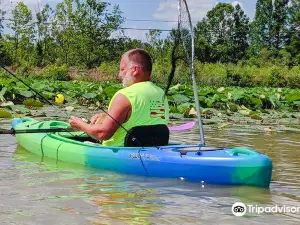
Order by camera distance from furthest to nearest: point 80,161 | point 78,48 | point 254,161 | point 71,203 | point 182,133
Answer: point 78,48 → point 182,133 → point 80,161 → point 254,161 → point 71,203

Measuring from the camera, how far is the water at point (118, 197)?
327 centimetres

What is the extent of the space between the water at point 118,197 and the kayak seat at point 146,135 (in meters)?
0.32

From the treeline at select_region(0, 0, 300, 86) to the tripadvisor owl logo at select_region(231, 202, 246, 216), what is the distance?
2519 centimetres

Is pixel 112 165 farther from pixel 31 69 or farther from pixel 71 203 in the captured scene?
pixel 31 69

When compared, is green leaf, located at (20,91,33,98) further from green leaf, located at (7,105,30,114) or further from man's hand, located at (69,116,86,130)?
man's hand, located at (69,116,86,130)

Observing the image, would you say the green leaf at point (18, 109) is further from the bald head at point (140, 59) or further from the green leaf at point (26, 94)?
the bald head at point (140, 59)

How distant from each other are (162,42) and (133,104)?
1622 inches

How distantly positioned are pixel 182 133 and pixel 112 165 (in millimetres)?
3833

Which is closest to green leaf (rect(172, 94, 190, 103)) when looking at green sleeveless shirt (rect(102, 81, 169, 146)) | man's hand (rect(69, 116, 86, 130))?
man's hand (rect(69, 116, 86, 130))

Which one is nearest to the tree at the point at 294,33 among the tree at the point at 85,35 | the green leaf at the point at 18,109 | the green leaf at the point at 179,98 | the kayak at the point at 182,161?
the tree at the point at 85,35

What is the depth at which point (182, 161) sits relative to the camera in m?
4.41

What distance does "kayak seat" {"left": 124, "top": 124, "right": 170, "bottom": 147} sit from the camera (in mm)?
4785

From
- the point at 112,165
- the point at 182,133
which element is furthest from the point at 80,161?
the point at 182,133

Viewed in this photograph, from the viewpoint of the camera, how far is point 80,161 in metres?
5.23
